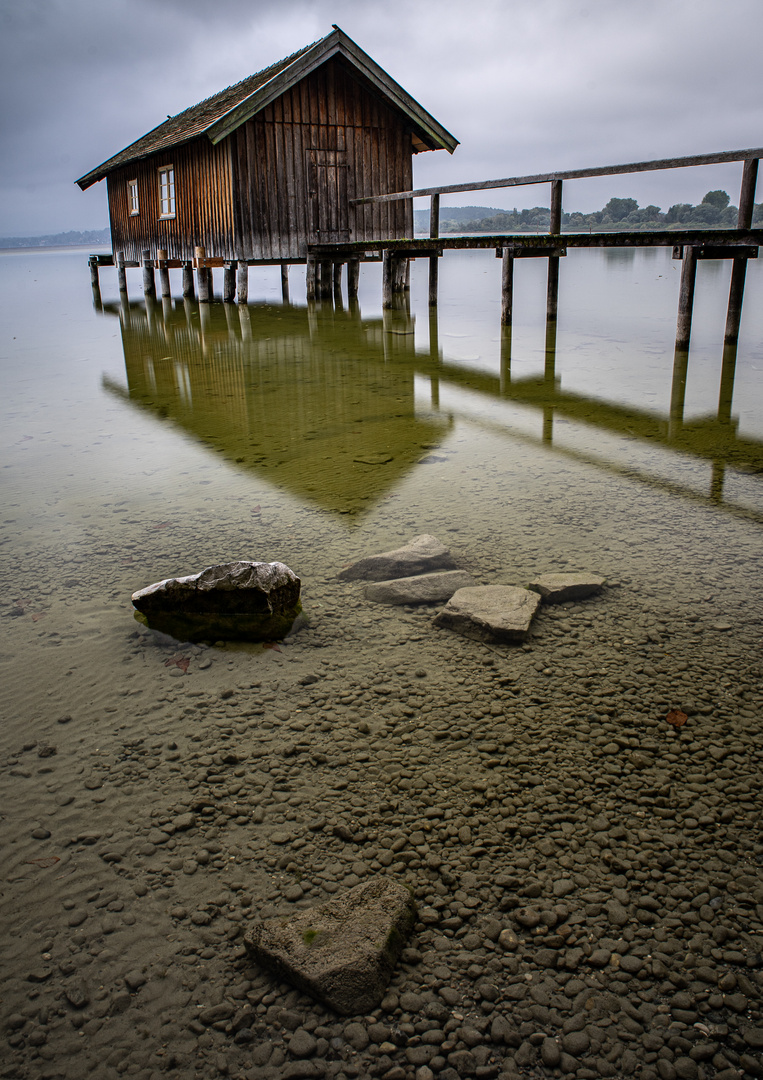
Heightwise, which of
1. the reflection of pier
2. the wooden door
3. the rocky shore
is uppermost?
the wooden door

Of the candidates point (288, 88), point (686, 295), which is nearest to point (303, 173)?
point (288, 88)

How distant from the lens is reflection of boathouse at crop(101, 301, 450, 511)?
5859mm

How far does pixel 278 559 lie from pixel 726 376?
7201 millimetres

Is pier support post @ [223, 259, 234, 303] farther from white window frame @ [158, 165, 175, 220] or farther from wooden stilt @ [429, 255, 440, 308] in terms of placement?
wooden stilt @ [429, 255, 440, 308]

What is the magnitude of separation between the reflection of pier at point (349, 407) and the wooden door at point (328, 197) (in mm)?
5559

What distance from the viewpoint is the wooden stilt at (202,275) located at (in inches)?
740

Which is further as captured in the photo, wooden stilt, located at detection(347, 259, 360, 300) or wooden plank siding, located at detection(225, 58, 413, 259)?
wooden stilt, located at detection(347, 259, 360, 300)

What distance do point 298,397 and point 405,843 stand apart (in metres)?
6.65

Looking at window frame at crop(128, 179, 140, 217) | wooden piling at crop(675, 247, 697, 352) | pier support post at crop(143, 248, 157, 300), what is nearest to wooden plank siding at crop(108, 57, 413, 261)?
pier support post at crop(143, 248, 157, 300)

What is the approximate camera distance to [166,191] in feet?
68.6

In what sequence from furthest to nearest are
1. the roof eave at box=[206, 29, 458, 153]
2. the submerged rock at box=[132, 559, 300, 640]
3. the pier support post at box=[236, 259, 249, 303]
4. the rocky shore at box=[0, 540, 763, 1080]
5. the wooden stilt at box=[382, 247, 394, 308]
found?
1. the pier support post at box=[236, 259, 249, 303]
2. the wooden stilt at box=[382, 247, 394, 308]
3. the roof eave at box=[206, 29, 458, 153]
4. the submerged rock at box=[132, 559, 300, 640]
5. the rocky shore at box=[0, 540, 763, 1080]

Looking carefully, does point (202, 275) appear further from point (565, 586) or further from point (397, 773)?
point (397, 773)

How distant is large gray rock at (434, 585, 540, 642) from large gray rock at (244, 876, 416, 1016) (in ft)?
4.75

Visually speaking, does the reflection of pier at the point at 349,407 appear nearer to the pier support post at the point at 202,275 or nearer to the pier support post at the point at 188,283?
the pier support post at the point at 202,275
